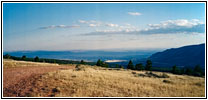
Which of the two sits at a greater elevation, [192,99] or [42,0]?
[42,0]

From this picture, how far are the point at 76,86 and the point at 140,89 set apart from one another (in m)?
5.88

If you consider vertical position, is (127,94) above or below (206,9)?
below

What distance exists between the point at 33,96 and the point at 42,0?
8638 millimetres

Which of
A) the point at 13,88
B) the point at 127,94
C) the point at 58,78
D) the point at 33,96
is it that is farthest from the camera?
the point at 58,78

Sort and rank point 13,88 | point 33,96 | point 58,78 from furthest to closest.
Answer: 1. point 58,78
2. point 13,88
3. point 33,96

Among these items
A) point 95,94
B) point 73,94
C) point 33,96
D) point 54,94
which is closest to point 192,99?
point 95,94

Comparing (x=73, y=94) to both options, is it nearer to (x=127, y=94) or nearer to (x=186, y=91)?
(x=127, y=94)

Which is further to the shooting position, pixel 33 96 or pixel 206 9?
pixel 206 9

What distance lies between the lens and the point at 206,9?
19.0 meters

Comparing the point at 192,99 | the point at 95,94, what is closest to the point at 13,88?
the point at 95,94

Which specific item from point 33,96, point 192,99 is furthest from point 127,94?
point 33,96

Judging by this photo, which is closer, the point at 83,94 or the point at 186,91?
the point at 83,94

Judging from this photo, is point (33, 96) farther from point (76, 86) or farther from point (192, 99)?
point (192, 99)

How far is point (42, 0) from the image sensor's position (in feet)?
64.0
